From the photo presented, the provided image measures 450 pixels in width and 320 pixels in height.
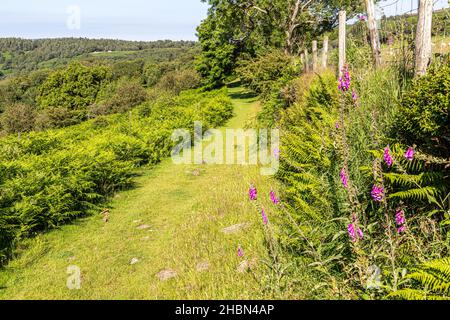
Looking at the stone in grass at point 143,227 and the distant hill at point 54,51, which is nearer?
the stone in grass at point 143,227

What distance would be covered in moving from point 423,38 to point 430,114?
1655mm

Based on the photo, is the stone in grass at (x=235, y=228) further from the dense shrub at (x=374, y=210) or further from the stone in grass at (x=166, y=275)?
the stone in grass at (x=166, y=275)

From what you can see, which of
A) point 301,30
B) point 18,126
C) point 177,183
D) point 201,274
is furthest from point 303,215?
point 18,126

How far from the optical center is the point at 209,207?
621cm

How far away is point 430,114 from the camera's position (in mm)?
2887

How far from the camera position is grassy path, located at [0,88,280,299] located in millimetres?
3715

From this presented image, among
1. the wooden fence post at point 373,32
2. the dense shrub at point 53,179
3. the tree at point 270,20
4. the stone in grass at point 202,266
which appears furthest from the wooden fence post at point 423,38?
the tree at point 270,20

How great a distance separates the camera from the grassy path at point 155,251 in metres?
3.71

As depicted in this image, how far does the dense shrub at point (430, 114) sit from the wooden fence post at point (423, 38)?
93cm

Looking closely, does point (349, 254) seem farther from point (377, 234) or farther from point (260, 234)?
point (260, 234)

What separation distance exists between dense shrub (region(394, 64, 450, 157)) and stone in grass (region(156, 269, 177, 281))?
3.05 m

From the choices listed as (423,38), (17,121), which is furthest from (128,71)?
(423,38)

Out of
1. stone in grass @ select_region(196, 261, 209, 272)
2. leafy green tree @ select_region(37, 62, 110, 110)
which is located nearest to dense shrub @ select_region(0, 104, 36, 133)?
leafy green tree @ select_region(37, 62, 110, 110)

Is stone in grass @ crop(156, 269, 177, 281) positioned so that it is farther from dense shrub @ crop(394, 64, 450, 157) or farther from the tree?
the tree
